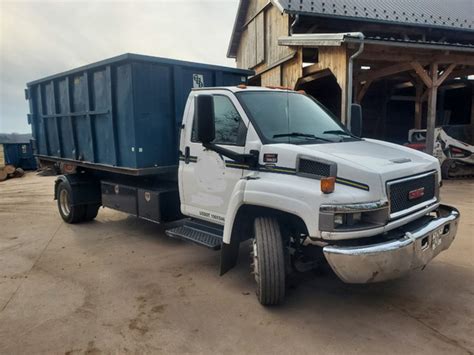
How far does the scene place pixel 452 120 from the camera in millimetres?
20047

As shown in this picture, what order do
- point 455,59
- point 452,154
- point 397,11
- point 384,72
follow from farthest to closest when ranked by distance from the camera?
1. point 397,11
2. point 384,72
3. point 452,154
4. point 455,59

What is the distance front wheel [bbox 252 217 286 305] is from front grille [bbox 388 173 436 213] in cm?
108

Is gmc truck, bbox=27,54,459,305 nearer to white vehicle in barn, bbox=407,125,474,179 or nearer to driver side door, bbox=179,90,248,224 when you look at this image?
Answer: driver side door, bbox=179,90,248,224

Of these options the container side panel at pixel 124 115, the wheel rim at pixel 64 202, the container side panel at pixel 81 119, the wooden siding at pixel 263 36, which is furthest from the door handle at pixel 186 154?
the wooden siding at pixel 263 36

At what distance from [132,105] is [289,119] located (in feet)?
7.55

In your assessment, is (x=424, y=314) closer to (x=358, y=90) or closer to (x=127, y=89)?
(x=127, y=89)

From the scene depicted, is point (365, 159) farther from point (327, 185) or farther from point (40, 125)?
point (40, 125)

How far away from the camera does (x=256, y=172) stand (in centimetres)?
393

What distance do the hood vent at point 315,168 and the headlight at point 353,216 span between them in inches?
13.4

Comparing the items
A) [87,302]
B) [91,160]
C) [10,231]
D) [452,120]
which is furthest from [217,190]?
[452,120]

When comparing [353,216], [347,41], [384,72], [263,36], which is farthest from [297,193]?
[263,36]

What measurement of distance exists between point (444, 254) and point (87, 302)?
14.9ft

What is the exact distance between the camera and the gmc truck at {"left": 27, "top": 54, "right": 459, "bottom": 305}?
3225mm

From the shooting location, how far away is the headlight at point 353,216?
123 inches
